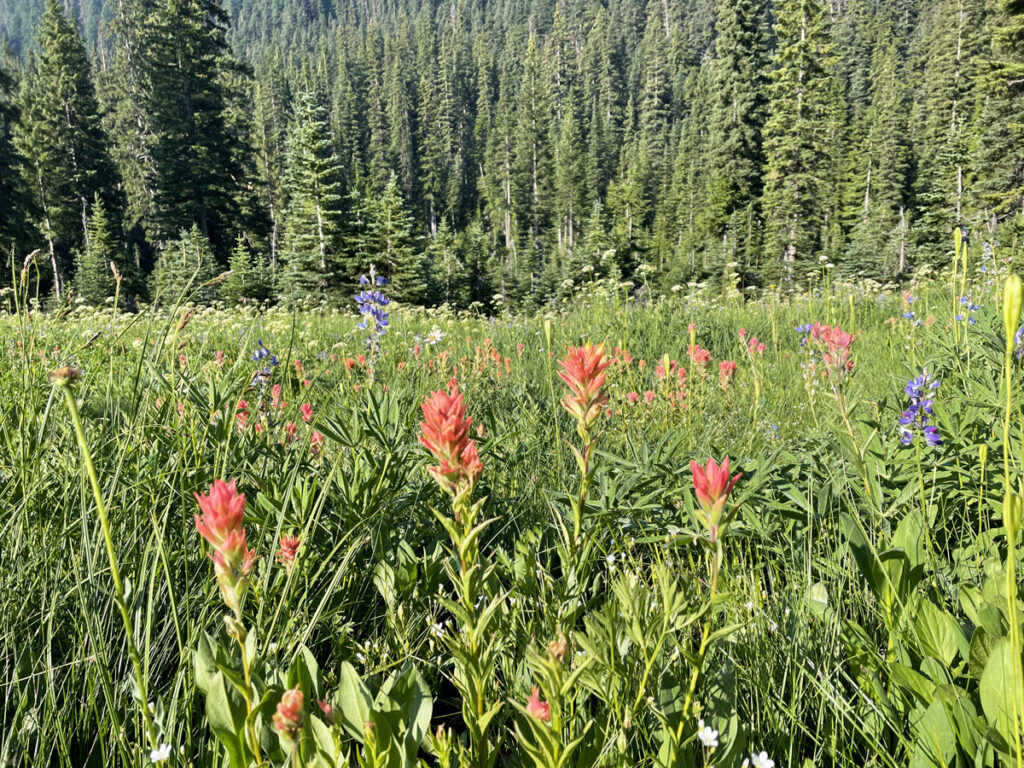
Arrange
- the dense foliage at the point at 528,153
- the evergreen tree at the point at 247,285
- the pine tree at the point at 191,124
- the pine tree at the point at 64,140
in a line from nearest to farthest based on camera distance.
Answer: the evergreen tree at the point at 247,285, the dense foliage at the point at 528,153, the pine tree at the point at 191,124, the pine tree at the point at 64,140

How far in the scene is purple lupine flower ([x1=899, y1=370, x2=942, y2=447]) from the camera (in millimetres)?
1669

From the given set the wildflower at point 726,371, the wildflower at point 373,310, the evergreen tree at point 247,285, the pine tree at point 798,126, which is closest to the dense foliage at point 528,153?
the pine tree at point 798,126

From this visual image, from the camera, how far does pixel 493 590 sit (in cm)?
127

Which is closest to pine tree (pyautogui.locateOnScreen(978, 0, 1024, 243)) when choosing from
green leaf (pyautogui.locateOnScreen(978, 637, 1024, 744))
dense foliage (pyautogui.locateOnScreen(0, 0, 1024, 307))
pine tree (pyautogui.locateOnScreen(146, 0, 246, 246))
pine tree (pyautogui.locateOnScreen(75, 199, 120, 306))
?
dense foliage (pyautogui.locateOnScreen(0, 0, 1024, 307))

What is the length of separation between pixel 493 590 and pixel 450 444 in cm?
63

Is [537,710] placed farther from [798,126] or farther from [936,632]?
[798,126]

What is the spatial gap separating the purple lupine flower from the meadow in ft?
0.03

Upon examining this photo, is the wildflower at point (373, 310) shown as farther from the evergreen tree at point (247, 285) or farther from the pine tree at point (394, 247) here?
the pine tree at point (394, 247)

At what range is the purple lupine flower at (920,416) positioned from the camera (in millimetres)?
1669

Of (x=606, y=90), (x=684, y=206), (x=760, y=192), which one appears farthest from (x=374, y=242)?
(x=606, y=90)

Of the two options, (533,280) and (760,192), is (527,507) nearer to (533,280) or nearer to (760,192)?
(760,192)

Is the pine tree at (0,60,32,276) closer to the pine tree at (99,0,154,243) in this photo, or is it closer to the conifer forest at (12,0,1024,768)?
the pine tree at (99,0,154,243)

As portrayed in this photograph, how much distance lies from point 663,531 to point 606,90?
91.2 metres

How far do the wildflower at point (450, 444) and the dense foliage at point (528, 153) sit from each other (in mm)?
1598
